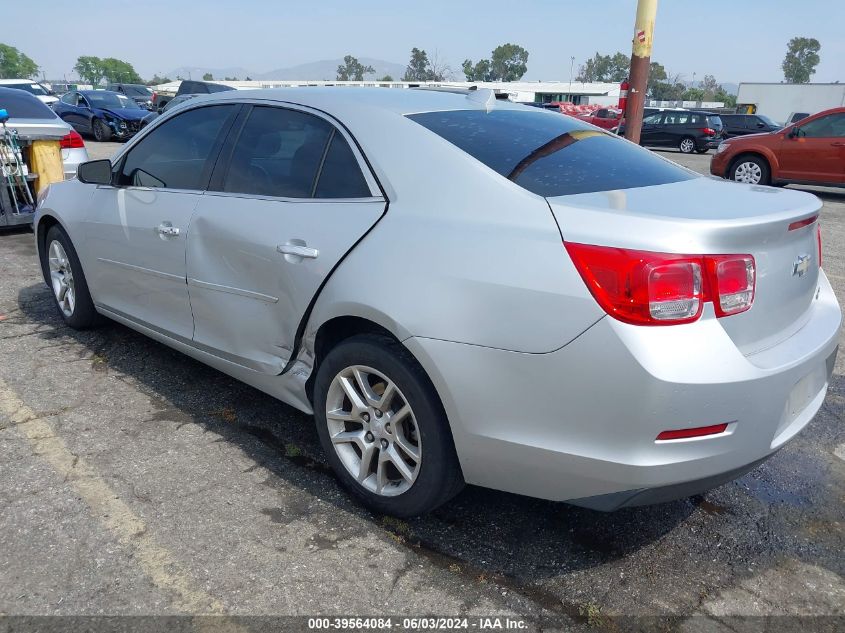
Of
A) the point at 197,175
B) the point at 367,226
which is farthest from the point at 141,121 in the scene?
the point at 367,226

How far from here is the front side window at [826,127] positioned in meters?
11.8

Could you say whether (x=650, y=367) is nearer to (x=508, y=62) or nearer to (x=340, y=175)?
(x=340, y=175)

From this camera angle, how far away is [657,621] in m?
2.25

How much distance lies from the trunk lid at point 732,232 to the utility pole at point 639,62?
5.94 metres

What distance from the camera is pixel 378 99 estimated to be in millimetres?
3076

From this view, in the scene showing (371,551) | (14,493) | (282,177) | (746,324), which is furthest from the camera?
(282,177)

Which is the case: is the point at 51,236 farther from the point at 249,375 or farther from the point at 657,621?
the point at 657,621

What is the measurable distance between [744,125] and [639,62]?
2162 centimetres

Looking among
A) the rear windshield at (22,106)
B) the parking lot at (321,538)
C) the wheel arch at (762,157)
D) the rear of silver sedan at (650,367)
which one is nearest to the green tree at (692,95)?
the wheel arch at (762,157)

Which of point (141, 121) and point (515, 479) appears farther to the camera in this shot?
point (141, 121)

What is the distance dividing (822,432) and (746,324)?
1.88 m

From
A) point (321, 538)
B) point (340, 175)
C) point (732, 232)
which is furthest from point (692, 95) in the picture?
point (321, 538)

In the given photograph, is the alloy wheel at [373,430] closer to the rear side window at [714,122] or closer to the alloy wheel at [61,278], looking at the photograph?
the alloy wheel at [61,278]

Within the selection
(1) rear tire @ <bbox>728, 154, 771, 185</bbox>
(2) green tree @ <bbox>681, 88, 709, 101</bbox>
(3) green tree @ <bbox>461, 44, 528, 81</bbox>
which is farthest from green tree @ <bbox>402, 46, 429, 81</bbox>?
(1) rear tire @ <bbox>728, 154, 771, 185</bbox>
